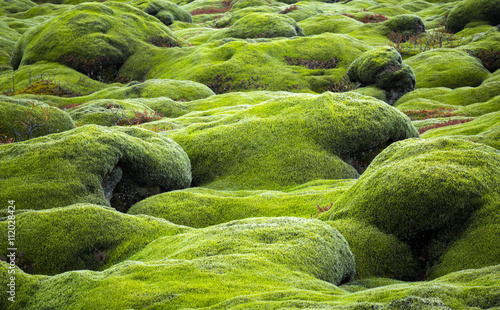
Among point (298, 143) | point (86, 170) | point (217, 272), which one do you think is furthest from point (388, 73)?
point (217, 272)

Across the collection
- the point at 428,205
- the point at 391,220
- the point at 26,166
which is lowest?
the point at 26,166

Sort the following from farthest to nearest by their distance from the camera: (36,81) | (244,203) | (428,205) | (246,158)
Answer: (36,81) → (246,158) → (244,203) → (428,205)

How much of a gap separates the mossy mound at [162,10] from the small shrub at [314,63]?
48.1 meters

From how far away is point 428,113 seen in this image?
33.7m

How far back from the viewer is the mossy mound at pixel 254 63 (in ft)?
155

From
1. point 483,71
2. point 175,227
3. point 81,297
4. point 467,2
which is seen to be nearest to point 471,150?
point 175,227

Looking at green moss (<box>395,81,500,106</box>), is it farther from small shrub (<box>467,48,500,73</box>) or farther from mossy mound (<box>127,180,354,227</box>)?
mossy mound (<box>127,180,354,227</box>)

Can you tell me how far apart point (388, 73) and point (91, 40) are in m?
40.3

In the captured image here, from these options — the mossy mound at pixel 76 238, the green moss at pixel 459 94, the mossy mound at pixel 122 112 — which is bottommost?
the green moss at pixel 459 94

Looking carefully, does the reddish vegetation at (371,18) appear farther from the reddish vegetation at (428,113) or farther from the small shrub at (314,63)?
the reddish vegetation at (428,113)

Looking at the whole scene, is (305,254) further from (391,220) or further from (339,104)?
(339,104)

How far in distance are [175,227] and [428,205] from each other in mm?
6913

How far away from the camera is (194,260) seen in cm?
739

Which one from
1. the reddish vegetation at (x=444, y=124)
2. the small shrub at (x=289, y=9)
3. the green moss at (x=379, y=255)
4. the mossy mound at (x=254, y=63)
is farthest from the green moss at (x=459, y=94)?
the small shrub at (x=289, y=9)
